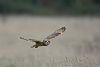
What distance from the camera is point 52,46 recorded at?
540 inches

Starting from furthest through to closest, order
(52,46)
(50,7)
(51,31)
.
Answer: (50,7)
(51,31)
(52,46)

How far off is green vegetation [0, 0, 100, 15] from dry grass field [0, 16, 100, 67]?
2120 mm

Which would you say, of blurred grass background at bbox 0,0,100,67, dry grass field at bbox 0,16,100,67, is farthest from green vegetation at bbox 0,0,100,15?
dry grass field at bbox 0,16,100,67

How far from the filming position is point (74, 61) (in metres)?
8.97

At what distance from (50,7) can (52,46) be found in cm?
1582

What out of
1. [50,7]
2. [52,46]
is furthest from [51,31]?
[50,7]

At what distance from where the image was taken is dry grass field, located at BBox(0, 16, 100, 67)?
31.1ft

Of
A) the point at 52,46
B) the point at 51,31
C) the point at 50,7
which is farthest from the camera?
the point at 50,7

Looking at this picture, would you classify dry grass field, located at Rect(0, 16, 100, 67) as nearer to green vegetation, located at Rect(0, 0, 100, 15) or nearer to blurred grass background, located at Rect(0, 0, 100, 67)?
blurred grass background, located at Rect(0, 0, 100, 67)

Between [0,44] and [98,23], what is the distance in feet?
26.3

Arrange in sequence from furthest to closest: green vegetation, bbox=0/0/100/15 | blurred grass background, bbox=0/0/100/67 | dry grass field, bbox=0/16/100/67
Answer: green vegetation, bbox=0/0/100/15 < blurred grass background, bbox=0/0/100/67 < dry grass field, bbox=0/16/100/67

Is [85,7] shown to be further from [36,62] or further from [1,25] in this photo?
[36,62]

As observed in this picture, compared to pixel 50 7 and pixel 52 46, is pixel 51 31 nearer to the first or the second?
pixel 52 46

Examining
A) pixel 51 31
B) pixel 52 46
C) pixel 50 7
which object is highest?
pixel 50 7
